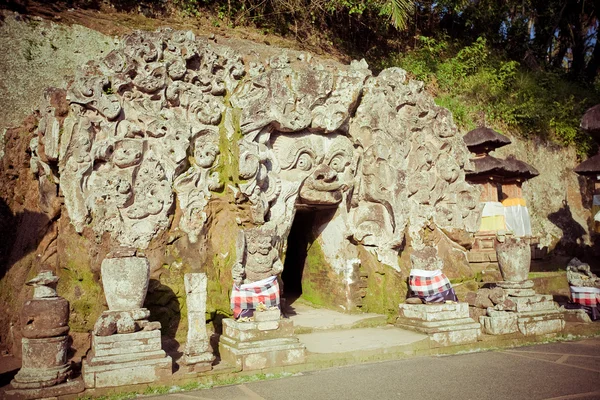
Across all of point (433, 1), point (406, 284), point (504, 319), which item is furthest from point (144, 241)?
point (433, 1)

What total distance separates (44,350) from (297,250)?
273 inches

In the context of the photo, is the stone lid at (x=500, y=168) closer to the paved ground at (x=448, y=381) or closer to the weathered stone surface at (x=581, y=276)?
the weathered stone surface at (x=581, y=276)

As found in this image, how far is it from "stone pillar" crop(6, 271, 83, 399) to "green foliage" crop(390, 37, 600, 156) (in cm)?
1518

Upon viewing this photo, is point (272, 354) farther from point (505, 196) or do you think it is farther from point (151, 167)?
point (505, 196)

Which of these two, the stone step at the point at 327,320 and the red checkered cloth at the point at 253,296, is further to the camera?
the stone step at the point at 327,320

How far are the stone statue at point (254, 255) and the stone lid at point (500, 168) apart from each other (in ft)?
23.5

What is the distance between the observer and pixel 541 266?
14.1 meters

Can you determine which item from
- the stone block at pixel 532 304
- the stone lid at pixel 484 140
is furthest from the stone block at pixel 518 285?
the stone lid at pixel 484 140

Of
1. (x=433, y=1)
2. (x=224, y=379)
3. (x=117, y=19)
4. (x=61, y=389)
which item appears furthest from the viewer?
(x=433, y=1)

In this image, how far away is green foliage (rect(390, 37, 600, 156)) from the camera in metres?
18.6

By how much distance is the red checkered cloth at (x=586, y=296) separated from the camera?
29.8ft

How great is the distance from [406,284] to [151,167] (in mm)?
5450

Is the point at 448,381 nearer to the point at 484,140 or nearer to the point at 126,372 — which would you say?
the point at 126,372

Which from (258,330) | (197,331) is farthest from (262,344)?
(197,331)
